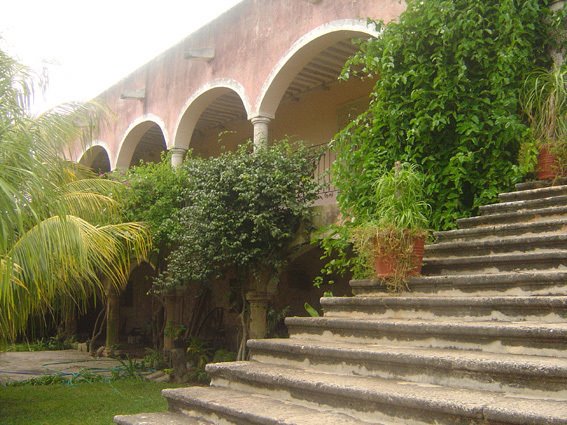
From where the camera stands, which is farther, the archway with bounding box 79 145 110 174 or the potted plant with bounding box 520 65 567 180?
the archway with bounding box 79 145 110 174

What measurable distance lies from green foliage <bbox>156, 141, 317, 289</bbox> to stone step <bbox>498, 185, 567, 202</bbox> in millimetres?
2870

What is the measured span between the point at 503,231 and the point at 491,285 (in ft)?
3.39

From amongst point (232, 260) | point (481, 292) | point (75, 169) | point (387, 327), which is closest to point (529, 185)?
point (481, 292)

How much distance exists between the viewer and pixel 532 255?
4.13 m

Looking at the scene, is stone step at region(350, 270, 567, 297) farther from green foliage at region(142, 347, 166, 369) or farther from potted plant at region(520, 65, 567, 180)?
green foliage at region(142, 347, 166, 369)

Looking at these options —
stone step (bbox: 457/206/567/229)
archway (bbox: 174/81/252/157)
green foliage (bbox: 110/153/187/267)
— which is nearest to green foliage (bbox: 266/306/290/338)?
green foliage (bbox: 110/153/187/267)

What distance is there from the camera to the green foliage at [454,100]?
19.1 feet

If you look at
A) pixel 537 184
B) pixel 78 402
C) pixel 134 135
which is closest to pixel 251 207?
pixel 78 402

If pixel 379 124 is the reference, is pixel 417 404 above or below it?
below

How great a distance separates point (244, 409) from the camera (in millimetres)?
3463

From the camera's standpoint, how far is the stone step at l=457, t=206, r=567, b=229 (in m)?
4.83

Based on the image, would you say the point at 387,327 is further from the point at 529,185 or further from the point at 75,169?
the point at 75,169

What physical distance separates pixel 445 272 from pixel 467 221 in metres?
0.88

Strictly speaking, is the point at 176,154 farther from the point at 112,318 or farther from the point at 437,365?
the point at 437,365
